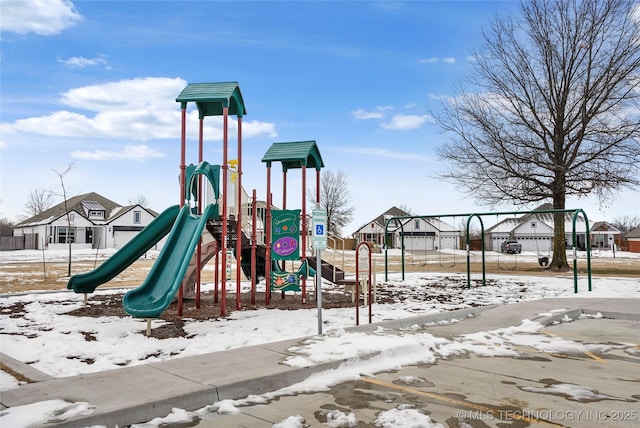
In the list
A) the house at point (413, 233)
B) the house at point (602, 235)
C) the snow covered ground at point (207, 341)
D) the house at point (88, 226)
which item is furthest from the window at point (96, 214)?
the house at point (602, 235)

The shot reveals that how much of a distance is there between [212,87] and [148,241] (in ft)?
12.1

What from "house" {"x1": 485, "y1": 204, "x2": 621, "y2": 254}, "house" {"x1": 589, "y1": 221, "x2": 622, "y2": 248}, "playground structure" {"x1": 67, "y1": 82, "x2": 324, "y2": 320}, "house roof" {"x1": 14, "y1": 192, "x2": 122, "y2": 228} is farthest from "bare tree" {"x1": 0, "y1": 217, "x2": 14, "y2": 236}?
"house" {"x1": 589, "y1": 221, "x2": 622, "y2": 248}

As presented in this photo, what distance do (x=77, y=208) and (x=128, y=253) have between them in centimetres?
5139

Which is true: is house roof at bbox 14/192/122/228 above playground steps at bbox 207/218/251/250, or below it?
above

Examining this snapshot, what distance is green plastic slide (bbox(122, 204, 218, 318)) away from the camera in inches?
331

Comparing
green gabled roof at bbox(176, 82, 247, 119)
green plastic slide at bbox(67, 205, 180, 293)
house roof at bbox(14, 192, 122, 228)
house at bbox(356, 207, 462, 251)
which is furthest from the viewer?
house at bbox(356, 207, 462, 251)

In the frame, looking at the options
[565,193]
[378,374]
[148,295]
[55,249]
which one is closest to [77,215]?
[55,249]

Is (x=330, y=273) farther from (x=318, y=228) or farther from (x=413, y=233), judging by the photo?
(x=413, y=233)

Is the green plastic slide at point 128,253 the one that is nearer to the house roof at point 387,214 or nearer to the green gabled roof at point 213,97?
the green gabled roof at point 213,97

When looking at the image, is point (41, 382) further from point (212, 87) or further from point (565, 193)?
point (565, 193)

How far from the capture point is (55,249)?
54875 millimetres

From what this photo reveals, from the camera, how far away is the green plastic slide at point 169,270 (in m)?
8.41

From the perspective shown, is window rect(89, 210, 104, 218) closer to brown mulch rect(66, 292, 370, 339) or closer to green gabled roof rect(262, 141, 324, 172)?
brown mulch rect(66, 292, 370, 339)

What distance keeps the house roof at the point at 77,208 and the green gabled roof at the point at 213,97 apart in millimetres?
48857
